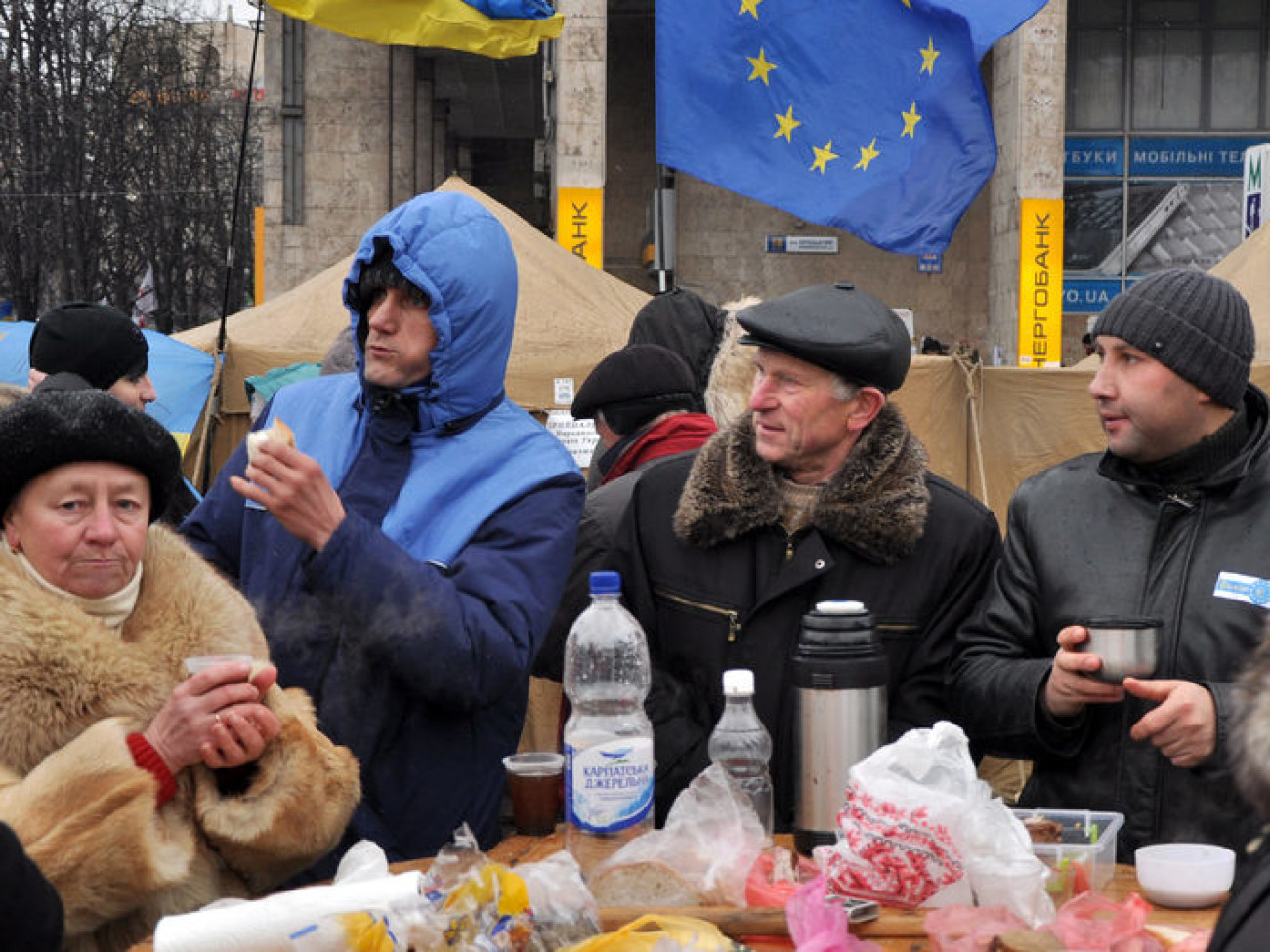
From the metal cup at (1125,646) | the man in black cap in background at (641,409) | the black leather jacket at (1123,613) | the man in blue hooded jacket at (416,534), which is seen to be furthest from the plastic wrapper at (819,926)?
the man in black cap in background at (641,409)

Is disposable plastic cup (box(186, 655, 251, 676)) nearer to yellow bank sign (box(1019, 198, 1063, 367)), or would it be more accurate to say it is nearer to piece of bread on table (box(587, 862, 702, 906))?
piece of bread on table (box(587, 862, 702, 906))

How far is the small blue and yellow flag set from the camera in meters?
13.8

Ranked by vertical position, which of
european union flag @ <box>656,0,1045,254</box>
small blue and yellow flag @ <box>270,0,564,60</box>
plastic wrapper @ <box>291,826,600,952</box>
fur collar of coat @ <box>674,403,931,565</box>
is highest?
small blue and yellow flag @ <box>270,0,564,60</box>

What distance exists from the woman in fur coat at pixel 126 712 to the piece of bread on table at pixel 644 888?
500mm

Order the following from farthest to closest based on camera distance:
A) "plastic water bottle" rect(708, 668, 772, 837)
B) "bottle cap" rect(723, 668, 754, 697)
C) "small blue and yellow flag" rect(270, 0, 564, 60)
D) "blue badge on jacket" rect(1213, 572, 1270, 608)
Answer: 1. "small blue and yellow flag" rect(270, 0, 564, 60)
2. "blue badge on jacket" rect(1213, 572, 1270, 608)
3. "plastic water bottle" rect(708, 668, 772, 837)
4. "bottle cap" rect(723, 668, 754, 697)

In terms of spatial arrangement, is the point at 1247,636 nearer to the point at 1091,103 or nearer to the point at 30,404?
the point at 30,404

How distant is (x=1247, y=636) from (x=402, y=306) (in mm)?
1856

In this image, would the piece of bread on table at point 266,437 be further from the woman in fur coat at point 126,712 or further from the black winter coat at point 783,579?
the black winter coat at point 783,579

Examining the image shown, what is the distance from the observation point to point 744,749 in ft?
9.42

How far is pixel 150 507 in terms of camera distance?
2805 millimetres

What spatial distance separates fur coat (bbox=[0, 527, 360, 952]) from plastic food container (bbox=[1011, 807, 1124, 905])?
1.20 meters

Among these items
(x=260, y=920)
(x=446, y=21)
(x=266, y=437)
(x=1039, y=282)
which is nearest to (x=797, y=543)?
(x=266, y=437)

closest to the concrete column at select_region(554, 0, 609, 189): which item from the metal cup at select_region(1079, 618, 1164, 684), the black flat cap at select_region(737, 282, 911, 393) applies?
the black flat cap at select_region(737, 282, 911, 393)

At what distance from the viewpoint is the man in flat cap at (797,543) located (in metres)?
3.23
